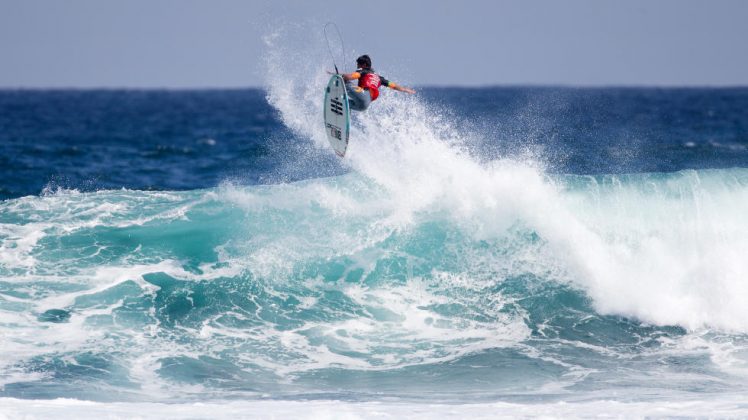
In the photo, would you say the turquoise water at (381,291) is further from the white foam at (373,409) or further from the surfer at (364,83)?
the surfer at (364,83)

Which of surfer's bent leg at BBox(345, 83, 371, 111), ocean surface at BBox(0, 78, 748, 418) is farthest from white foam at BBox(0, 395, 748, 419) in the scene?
surfer's bent leg at BBox(345, 83, 371, 111)

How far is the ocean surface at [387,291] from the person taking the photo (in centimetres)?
990

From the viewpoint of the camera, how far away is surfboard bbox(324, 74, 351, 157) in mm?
13008

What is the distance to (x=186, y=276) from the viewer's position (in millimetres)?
13383

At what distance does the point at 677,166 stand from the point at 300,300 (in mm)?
16426

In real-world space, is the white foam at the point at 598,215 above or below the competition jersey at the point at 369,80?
below

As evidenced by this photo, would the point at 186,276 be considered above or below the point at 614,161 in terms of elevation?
below

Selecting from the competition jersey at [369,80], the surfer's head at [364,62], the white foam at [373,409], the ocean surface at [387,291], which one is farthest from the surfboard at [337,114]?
the white foam at [373,409]

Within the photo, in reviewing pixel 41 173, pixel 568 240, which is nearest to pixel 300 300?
pixel 568 240

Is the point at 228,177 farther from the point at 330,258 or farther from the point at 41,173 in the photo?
the point at 330,258

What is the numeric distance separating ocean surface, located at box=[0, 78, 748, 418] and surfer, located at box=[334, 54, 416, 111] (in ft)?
7.65

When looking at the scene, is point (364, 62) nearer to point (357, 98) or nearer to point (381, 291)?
point (357, 98)

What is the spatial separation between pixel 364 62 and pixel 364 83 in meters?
0.33

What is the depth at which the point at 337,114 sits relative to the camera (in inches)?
528
